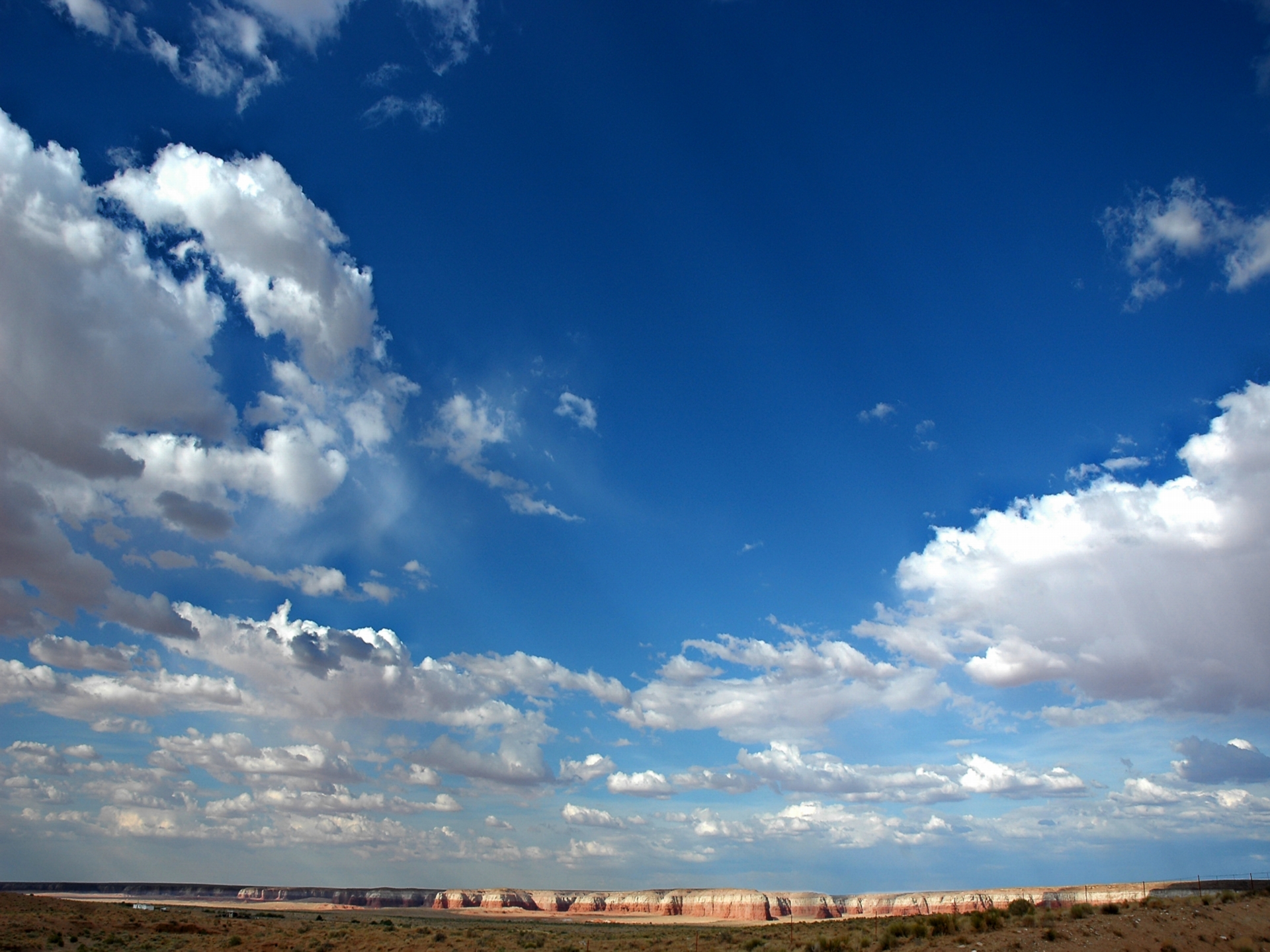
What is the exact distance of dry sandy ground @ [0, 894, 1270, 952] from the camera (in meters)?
32.6

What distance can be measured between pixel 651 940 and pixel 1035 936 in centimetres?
3086

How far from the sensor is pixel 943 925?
115 ft

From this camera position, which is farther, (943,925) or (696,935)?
(696,935)

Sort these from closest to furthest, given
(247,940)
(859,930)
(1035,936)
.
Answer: (1035,936)
(859,930)
(247,940)

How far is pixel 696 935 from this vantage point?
180ft

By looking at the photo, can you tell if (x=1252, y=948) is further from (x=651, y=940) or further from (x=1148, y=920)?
(x=651, y=940)

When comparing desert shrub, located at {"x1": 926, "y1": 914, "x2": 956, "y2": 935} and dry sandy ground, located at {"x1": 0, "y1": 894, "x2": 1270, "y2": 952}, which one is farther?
desert shrub, located at {"x1": 926, "y1": 914, "x2": 956, "y2": 935}

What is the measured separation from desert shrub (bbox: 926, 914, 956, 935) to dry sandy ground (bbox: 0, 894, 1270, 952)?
0.27 ft

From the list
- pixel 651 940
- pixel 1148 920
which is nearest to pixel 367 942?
pixel 651 940

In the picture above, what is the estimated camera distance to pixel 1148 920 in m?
34.6

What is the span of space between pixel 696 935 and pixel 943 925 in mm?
25367

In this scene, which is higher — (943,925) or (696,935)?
(943,925)

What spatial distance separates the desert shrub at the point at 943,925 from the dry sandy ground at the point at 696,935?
0.08 m

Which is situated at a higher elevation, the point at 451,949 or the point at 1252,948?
the point at 1252,948
